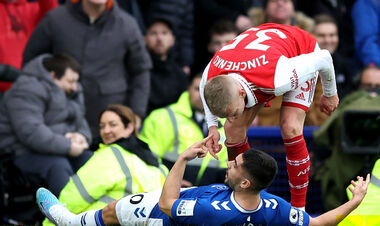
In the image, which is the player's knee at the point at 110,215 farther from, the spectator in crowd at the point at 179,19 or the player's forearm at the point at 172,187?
the spectator in crowd at the point at 179,19

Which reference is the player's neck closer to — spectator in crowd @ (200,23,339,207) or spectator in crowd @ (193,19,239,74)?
spectator in crowd @ (200,23,339,207)

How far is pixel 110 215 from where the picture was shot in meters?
5.59

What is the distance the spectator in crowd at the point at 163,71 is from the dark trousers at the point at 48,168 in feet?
5.98

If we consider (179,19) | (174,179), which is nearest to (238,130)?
(174,179)

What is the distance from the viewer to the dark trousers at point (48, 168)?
7.21 meters

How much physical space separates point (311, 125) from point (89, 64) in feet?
7.95

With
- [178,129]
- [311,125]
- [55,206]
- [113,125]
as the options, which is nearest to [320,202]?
[311,125]

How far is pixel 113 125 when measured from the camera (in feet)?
22.4

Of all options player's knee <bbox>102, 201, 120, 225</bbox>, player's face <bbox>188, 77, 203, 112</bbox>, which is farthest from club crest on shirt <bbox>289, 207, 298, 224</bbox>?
player's face <bbox>188, 77, 203, 112</bbox>

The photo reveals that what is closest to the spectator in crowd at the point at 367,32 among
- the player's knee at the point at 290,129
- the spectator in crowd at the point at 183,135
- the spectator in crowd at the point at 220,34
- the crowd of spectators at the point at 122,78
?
the crowd of spectators at the point at 122,78

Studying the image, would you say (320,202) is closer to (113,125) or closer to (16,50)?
(113,125)

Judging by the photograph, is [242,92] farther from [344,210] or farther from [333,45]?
[333,45]

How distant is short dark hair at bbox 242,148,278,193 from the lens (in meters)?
5.09

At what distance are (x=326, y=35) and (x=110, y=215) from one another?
15.5 feet
